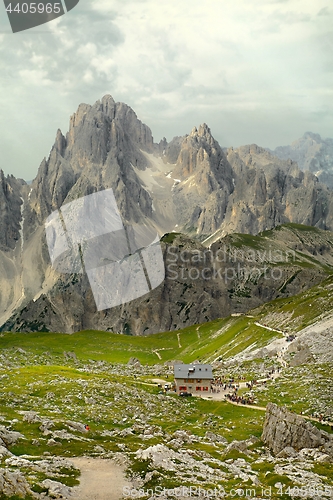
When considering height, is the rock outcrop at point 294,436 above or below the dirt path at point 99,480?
below

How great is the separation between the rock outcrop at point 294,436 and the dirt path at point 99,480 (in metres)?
19.6

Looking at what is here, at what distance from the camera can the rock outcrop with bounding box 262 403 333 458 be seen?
53250 millimetres

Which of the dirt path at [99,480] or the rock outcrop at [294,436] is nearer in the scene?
the dirt path at [99,480]

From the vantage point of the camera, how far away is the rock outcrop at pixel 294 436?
53.2 meters

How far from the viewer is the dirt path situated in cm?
3369

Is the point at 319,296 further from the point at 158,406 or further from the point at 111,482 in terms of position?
the point at 111,482

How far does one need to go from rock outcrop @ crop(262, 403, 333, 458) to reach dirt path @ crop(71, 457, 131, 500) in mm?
19633

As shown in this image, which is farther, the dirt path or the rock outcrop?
the rock outcrop

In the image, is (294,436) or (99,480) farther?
(294,436)

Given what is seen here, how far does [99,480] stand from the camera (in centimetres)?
3653

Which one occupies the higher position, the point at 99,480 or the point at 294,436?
the point at 99,480

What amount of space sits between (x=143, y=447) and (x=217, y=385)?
5142 centimetres

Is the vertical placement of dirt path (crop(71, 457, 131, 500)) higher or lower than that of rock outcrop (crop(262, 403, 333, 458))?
higher

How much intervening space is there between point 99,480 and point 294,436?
24.3m
